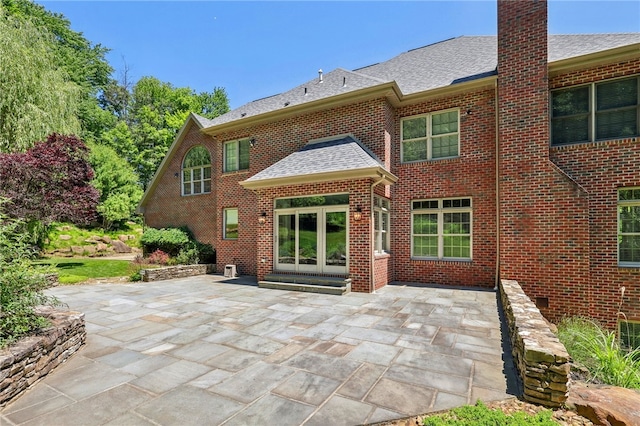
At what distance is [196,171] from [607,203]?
15.3 m

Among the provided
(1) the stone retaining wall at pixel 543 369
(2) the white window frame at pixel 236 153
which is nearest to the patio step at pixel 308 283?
(1) the stone retaining wall at pixel 543 369

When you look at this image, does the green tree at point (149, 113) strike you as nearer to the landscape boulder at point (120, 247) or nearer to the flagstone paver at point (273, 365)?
the landscape boulder at point (120, 247)

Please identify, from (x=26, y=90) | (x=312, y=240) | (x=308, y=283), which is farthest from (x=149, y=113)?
(x=308, y=283)

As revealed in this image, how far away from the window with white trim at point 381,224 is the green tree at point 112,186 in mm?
21239

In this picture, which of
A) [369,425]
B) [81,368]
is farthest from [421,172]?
[81,368]

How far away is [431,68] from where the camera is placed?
35.6 ft

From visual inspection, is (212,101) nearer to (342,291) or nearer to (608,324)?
(342,291)

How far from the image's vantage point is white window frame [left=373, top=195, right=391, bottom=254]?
9.10 m

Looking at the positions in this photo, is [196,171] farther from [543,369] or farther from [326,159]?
[543,369]

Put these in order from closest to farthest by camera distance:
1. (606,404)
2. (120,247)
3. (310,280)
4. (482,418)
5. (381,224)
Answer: (482,418) → (606,404) → (310,280) → (381,224) → (120,247)

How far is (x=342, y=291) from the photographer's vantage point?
8148 mm

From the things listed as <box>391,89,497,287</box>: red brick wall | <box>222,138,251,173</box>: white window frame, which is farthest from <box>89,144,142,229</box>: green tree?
<box>391,89,497,287</box>: red brick wall

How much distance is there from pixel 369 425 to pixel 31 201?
1332cm

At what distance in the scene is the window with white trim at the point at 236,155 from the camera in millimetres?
12711
